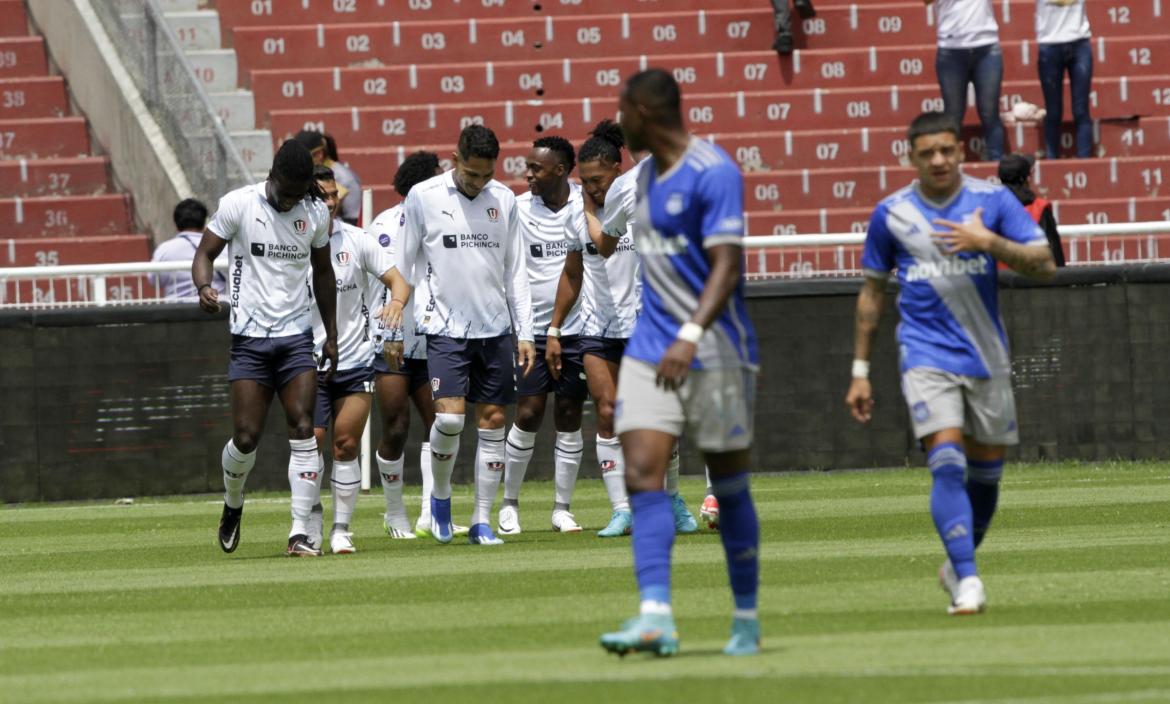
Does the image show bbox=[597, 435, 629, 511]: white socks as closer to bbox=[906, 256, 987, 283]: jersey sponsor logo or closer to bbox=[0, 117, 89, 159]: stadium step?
bbox=[906, 256, 987, 283]: jersey sponsor logo

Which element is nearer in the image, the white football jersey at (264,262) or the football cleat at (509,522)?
the white football jersey at (264,262)

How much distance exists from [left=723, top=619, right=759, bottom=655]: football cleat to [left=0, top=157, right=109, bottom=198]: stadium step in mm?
18758

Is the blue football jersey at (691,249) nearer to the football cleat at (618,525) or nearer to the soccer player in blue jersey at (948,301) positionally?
the soccer player in blue jersey at (948,301)

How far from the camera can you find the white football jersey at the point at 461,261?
1354 centimetres

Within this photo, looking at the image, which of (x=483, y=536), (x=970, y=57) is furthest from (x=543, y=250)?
(x=970, y=57)

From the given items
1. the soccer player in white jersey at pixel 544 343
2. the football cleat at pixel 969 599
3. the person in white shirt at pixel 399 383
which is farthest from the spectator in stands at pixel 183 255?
the football cleat at pixel 969 599

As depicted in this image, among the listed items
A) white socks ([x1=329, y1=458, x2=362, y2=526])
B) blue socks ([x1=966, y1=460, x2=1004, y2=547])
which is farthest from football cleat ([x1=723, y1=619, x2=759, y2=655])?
white socks ([x1=329, y1=458, x2=362, y2=526])

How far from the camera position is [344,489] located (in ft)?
45.3

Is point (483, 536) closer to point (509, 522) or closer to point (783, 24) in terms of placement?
point (509, 522)

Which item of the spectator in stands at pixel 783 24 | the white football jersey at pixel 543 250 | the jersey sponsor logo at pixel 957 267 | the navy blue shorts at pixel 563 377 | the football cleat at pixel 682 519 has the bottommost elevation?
the football cleat at pixel 682 519

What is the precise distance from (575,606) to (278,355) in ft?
12.0

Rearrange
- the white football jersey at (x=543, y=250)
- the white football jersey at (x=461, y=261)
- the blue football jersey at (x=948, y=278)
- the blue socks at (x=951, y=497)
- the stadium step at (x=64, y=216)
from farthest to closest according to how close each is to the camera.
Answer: the stadium step at (x=64, y=216) → the white football jersey at (x=543, y=250) → the white football jersey at (x=461, y=261) → the blue football jersey at (x=948, y=278) → the blue socks at (x=951, y=497)

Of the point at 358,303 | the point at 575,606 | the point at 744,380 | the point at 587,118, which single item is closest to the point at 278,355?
the point at 358,303

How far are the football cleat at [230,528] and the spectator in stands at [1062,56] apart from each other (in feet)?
44.6
